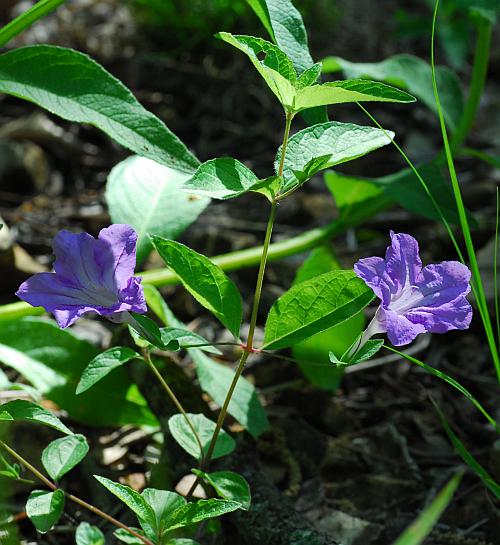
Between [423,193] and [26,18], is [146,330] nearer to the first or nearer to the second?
[26,18]

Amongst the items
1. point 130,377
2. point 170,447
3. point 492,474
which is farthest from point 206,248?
point 492,474

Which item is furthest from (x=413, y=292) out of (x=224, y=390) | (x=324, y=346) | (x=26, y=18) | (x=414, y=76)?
(x=414, y=76)

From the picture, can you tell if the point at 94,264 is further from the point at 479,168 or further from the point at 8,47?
the point at 8,47

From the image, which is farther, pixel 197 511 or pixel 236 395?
pixel 236 395

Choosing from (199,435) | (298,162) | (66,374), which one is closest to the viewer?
(298,162)

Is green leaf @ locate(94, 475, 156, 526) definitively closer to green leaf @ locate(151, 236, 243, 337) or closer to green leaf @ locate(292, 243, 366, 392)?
green leaf @ locate(151, 236, 243, 337)
